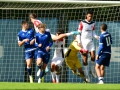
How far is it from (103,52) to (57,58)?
133cm

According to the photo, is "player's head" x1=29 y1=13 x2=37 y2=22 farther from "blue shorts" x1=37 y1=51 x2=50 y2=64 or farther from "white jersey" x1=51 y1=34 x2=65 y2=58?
"blue shorts" x1=37 y1=51 x2=50 y2=64

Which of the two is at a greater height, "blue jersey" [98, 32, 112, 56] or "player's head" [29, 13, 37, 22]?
"player's head" [29, 13, 37, 22]

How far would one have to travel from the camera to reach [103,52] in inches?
601

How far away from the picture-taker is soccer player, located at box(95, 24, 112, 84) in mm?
15117

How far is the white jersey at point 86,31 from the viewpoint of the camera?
1537 cm

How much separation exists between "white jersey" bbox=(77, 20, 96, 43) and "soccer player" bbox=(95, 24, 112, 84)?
0.33 metres

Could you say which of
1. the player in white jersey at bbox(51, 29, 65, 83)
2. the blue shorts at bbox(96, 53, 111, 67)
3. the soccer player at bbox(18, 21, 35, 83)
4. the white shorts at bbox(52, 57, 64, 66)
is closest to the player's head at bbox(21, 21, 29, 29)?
the soccer player at bbox(18, 21, 35, 83)

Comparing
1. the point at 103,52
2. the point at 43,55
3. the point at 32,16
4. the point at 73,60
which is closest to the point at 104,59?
the point at 103,52

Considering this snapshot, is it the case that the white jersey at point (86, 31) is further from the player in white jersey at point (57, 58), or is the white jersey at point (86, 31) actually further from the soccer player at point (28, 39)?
the soccer player at point (28, 39)

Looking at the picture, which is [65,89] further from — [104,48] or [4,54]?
[4,54]

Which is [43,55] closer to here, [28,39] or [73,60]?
[28,39]

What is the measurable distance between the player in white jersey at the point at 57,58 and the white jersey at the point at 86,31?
0.56m

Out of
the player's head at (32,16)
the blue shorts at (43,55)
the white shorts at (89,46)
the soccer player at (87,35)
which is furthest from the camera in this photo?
the player's head at (32,16)

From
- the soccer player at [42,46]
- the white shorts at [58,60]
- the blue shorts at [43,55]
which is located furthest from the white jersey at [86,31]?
the blue shorts at [43,55]
